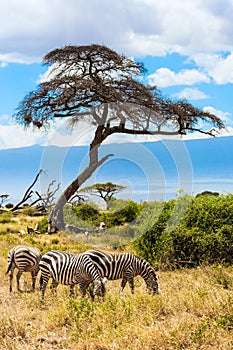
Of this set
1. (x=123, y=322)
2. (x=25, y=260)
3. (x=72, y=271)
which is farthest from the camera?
(x=25, y=260)

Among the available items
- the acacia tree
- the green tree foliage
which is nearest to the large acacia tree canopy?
the acacia tree

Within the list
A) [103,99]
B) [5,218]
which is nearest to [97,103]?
[103,99]

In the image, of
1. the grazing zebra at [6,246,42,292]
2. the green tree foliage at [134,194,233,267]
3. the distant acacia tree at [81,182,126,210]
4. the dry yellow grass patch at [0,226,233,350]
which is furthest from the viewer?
the distant acacia tree at [81,182,126,210]

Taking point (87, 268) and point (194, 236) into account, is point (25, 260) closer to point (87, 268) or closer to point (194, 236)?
point (87, 268)

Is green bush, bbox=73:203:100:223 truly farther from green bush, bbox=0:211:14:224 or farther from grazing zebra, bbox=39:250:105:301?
grazing zebra, bbox=39:250:105:301

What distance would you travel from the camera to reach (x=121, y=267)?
31.2 ft

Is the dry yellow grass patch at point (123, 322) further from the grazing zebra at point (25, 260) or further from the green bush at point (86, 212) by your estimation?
the green bush at point (86, 212)

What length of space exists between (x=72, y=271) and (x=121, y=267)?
1069mm

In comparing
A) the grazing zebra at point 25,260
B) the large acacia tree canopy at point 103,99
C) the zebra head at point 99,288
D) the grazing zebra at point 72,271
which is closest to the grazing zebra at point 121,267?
the grazing zebra at point 72,271

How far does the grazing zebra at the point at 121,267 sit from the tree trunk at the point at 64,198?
13499mm

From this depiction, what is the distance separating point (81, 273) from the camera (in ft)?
28.9

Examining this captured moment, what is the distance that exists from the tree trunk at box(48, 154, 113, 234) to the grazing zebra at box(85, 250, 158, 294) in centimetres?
1350

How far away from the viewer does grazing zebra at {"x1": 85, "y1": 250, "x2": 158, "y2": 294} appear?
9398 millimetres

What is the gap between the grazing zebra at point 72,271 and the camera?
858cm
